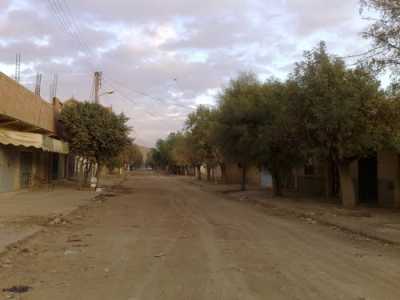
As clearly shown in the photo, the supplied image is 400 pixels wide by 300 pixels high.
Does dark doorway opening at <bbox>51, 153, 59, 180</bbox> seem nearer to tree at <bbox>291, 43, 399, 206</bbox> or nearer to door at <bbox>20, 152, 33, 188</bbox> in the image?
door at <bbox>20, 152, 33, 188</bbox>

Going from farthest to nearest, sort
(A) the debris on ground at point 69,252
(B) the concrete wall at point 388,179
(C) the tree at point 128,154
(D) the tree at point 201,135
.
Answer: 1. (D) the tree at point 201,135
2. (C) the tree at point 128,154
3. (B) the concrete wall at point 388,179
4. (A) the debris on ground at point 69,252

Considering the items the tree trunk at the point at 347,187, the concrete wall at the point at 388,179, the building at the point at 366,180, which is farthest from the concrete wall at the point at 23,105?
the concrete wall at the point at 388,179

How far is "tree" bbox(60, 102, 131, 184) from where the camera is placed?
35.8 m

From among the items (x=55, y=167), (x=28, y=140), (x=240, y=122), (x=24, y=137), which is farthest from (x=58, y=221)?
(x=55, y=167)

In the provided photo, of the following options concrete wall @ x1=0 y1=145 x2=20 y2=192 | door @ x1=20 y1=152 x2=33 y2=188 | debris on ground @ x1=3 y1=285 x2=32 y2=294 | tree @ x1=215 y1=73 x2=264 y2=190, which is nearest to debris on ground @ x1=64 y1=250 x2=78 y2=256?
debris on ground @ x1=3 y1=285 x2=32 y2=294

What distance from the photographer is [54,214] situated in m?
18.8

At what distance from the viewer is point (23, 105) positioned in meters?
27.3

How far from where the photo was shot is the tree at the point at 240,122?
3073 cm

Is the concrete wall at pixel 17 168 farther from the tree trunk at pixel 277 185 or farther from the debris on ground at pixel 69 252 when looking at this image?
the debris on ground at pixel 69 252

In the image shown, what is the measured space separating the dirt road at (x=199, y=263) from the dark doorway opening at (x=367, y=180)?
40.6 ft

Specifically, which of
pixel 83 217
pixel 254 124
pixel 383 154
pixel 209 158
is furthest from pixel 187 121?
pixel 83 217

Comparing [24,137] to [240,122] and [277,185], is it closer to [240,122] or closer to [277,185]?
[240,122]

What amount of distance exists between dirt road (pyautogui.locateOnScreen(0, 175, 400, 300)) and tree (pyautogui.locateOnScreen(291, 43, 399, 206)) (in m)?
6.15

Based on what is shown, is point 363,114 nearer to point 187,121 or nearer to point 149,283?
point 149,283
